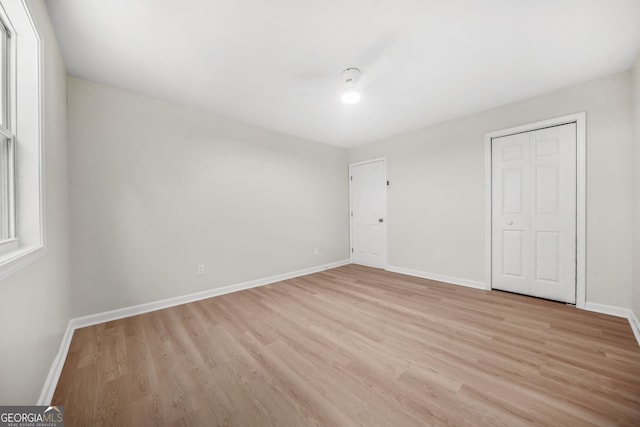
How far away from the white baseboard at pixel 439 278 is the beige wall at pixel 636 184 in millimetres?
1343

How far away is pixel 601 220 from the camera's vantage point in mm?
2570

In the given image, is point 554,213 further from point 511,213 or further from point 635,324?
point 635,324

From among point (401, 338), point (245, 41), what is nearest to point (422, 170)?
point (401, 338)

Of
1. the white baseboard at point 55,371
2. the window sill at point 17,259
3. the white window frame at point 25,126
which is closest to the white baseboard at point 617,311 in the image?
the window sill at point 17,259

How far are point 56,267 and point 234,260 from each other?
5.99ft

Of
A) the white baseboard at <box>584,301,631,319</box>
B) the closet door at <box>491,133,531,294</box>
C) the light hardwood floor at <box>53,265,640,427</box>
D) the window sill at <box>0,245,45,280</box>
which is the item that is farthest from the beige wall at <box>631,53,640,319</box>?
the window sill at <box>0,245,45,280</box>

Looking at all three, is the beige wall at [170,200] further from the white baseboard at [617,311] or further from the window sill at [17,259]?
the white baseboard at [617,311]

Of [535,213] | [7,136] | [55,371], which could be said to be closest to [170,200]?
[7,136]

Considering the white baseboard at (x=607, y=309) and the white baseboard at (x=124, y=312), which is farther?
the white baseboard at (x=607, y=309)

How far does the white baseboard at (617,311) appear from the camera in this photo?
7.14 ft

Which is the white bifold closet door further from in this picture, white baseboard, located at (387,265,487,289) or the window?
the window

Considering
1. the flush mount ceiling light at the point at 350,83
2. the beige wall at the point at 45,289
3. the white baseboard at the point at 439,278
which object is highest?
the flush mount ceiling light at the point at 350,83

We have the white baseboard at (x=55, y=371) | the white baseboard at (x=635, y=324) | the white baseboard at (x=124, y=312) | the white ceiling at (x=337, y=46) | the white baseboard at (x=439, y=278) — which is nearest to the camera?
the white baseboard at (x=55, y=371)

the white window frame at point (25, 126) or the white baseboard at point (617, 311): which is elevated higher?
Result: the white window frame at point (25, 126)
